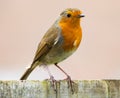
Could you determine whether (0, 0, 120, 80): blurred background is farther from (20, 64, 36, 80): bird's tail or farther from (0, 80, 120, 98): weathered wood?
(0, 80, 120, 98): weathered wood

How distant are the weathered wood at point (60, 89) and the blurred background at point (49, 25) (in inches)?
74.7

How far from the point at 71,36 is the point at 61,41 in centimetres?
9

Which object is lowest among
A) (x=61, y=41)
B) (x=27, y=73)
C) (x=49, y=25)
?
(x=27, y=73)

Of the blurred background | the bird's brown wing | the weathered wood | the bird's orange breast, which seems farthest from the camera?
the blurred background

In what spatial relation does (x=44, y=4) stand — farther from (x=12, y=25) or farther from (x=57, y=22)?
(x=57, y=22)

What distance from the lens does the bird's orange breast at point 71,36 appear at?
4.09 meters

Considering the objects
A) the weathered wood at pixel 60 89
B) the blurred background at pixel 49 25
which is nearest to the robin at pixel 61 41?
the blurred background at pixel 49 25

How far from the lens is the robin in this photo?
4125 millimetres

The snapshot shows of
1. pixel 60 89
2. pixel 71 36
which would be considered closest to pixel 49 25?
pixel 71 36

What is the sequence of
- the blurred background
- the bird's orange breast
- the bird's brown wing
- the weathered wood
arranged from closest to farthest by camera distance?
the weathered wood → the bird's orange breast → the bird's brown wing → the blurred background

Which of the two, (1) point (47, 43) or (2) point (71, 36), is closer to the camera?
(2) point (71, 36)

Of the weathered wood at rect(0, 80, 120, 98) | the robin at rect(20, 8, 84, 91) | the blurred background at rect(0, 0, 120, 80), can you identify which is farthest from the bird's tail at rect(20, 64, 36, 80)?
the weathered wood at rect(0, 80, 120, 98)

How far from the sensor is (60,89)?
10.1ft

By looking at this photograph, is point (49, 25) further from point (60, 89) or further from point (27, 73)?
point (60, 89)
